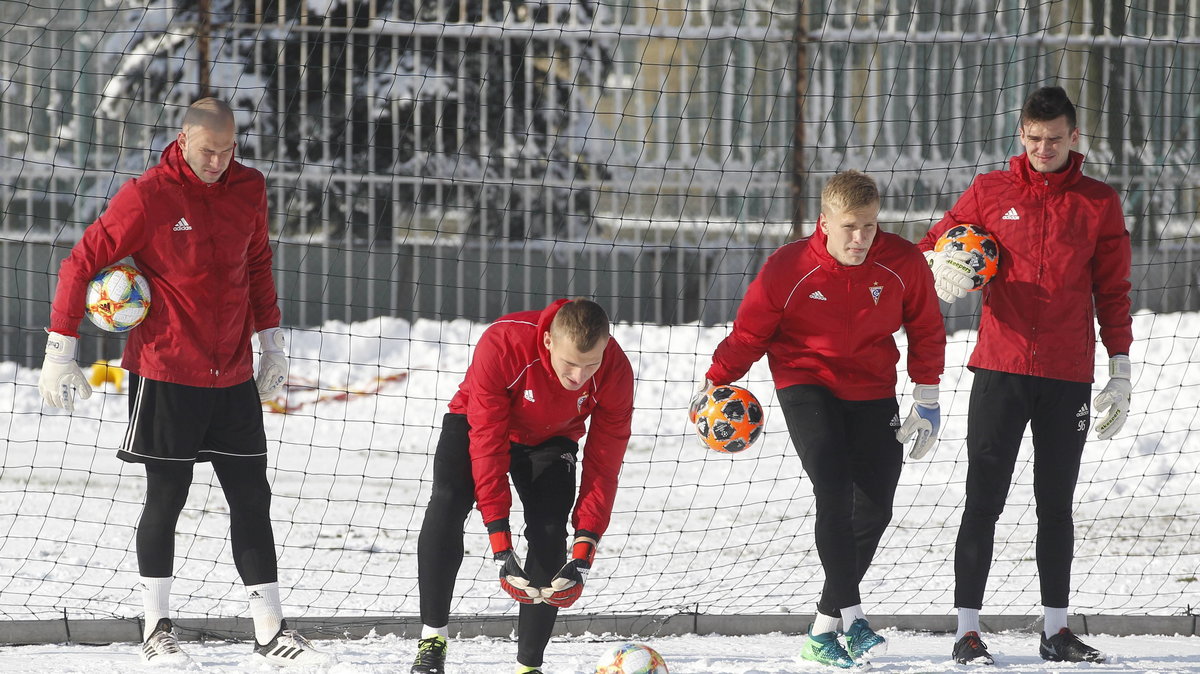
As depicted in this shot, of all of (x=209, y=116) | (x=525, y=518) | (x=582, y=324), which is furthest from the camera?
(x=209, y=116)

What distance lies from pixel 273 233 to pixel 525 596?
785cm

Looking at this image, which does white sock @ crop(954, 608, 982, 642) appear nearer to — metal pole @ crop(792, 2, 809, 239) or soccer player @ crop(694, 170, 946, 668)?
soccer player @ crop(694, 170, 946, 668)

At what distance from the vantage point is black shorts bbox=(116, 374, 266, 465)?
11.4ft

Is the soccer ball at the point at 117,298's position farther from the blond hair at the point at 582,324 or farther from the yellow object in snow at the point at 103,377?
the yellow object in snow at the point at 103,377

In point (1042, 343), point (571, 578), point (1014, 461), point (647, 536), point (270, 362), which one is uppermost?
point (1042, 343)

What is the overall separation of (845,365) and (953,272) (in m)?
0.44

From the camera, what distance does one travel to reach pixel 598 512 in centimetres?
328

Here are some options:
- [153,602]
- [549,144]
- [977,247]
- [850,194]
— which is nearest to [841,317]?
[850,194]

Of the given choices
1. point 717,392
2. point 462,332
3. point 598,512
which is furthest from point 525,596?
point 462,332

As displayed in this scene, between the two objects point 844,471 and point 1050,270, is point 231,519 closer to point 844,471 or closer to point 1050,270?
point 844,471

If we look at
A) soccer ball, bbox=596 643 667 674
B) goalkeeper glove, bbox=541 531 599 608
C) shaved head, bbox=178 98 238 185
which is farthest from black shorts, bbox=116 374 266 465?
soccer ball, bbox=596 643 667 674

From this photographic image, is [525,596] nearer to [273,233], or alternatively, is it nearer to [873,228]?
[873,228]

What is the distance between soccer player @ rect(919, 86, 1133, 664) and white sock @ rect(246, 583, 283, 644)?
82.4 inches

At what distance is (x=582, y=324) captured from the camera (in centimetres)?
299
